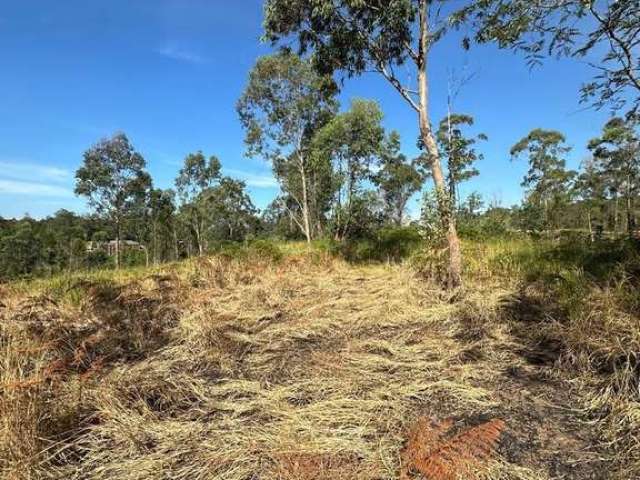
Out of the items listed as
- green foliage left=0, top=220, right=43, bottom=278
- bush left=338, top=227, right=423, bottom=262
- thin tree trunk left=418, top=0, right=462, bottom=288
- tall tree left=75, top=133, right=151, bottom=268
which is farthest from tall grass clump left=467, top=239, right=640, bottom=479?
green foliage left=0, top=220, right=43, bottom=278

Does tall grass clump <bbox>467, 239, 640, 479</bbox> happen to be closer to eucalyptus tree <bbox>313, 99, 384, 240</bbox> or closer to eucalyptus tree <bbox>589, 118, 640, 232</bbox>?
eucalyptus tree <bbox>313, 99, 384, 240</bbox>

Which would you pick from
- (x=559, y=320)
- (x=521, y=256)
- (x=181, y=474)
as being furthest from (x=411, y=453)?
(x=521, y=256)

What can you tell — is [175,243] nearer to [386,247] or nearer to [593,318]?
[386,247]

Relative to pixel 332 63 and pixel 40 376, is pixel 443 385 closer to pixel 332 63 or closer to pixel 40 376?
pixel 40 376

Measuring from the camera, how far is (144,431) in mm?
2053

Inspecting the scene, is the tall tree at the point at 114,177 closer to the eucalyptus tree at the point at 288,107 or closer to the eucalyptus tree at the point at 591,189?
the eucalyptus tree at the point at 288,107

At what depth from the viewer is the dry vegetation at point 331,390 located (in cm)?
174

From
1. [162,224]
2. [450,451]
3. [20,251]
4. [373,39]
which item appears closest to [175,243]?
[162,224]

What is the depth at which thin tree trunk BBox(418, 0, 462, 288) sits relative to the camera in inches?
208

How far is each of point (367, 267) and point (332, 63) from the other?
410 centimetres

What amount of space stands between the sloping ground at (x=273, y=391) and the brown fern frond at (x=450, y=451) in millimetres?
65

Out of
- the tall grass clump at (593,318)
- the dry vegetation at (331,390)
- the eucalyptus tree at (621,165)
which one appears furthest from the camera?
the eucalyptus tree at (621,165)

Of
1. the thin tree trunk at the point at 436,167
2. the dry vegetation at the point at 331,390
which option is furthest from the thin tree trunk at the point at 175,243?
the thin tree trunk at the point at 436,167

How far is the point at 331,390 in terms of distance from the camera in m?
2.53
